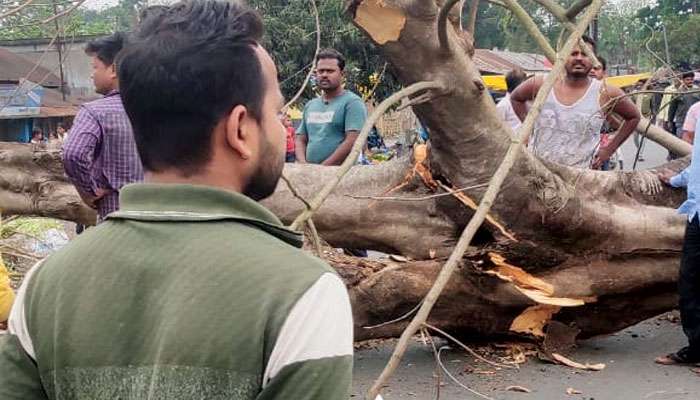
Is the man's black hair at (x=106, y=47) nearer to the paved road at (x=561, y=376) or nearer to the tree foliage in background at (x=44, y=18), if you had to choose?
the tree foliage in background at (x=44, y=18)

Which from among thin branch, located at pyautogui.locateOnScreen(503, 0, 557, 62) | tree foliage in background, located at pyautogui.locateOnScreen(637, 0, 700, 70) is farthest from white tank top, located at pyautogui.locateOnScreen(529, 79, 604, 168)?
tree foliage in background, located at pyautogui.locateOnScreen(637, 0, 700, 70)

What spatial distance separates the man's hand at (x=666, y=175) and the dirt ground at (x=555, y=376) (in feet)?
2.97

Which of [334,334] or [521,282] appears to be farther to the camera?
[521,282]

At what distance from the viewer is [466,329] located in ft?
16.4

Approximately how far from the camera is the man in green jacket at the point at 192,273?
1.18 meters

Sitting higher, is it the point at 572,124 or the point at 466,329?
the point at 572,124

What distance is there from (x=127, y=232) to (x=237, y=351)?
0.24 metres

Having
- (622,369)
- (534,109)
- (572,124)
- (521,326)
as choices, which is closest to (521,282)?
(521,326)

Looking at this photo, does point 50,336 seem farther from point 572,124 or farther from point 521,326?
point 572,124

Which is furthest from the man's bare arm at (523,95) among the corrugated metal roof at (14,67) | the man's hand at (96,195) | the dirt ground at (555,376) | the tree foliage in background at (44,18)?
the corrugated metal roof at (14,67)

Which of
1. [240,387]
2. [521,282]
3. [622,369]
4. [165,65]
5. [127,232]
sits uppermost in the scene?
[165,65]

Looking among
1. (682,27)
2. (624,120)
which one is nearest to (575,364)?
(624,120)

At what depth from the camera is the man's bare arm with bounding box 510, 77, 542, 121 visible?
585 centimetres

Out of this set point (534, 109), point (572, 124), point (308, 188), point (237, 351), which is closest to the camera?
point (237, 351)
